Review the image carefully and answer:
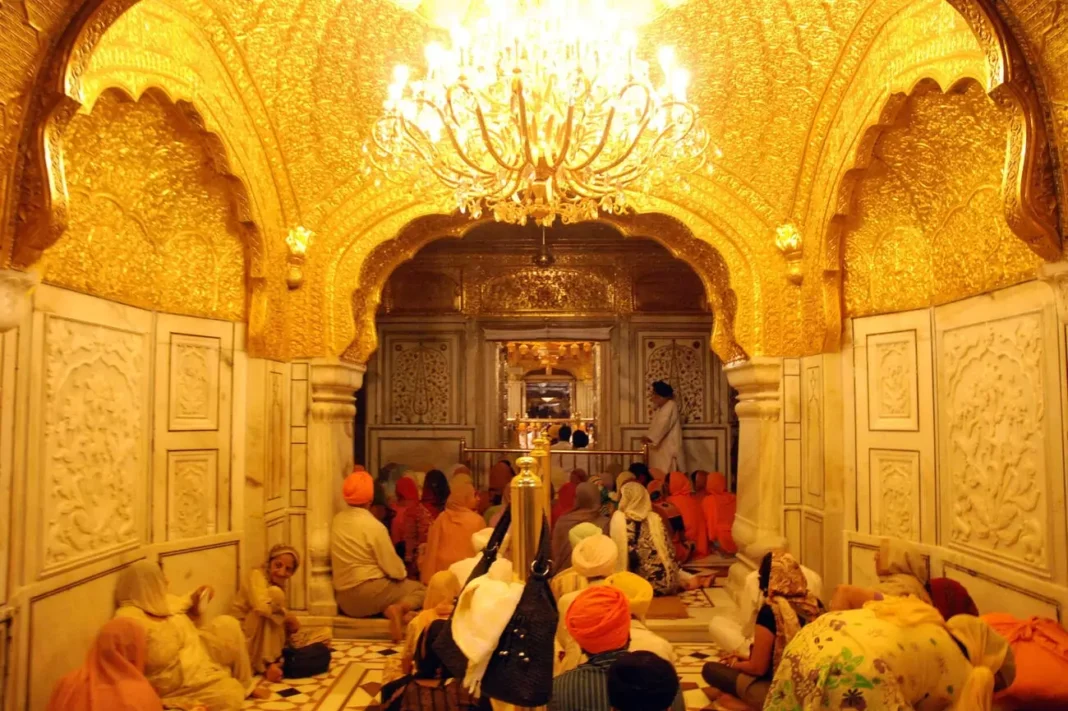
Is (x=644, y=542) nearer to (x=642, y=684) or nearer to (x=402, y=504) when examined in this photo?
(x=402, y=504)

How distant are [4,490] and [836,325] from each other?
4.88 metres

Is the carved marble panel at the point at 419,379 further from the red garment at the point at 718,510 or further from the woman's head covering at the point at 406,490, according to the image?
the red garment at the point at 718,510

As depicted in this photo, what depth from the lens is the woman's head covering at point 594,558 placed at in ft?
12.5

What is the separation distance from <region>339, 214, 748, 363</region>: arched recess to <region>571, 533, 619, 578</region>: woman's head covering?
8.74 feet

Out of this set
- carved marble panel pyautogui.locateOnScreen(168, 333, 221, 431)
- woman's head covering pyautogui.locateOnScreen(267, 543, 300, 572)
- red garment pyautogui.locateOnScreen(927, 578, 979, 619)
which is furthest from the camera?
woman's head covering pyautogui.locateOnScreen(267, 543, 300, 572)

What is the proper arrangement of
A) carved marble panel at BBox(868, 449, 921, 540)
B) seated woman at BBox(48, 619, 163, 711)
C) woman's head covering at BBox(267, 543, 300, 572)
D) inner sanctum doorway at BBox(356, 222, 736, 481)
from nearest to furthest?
seated woman at BBox(48, 619, 163, 711) → carved marble panel at BBox(868, 449, 921, 540) → woman's head covering at BBox(267, 543, 300, 572) → inner sanctum doorway at BBox(356, 222, 736, 481)

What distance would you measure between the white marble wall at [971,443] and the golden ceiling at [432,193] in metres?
0.23

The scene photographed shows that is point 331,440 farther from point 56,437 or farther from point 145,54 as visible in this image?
point 145,54

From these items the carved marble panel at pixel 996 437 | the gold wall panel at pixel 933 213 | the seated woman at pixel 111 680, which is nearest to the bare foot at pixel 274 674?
the seated woman at pixel 111 680

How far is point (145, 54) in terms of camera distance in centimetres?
413

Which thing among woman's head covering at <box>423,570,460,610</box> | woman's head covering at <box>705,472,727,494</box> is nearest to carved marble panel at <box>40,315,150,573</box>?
woman's head covering at <box>423,570,460,610</box>

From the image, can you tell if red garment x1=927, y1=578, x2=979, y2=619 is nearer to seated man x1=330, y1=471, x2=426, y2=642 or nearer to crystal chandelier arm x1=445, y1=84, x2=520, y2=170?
crystal chandelier arm x1=445, y1=84, x2=520, y2=170

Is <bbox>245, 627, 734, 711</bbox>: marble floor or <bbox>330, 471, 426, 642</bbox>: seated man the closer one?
<bbox>245, 627, 734, 711</bbox>: marble floor

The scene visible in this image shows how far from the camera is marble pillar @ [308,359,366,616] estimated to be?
5.71m
